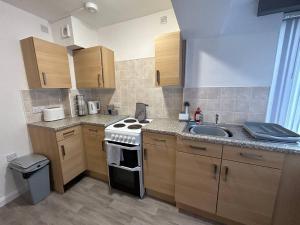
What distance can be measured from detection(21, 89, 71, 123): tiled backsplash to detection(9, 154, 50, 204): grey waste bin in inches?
21.9

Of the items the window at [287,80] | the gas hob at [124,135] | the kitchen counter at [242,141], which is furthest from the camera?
the gas hob at [124,135]

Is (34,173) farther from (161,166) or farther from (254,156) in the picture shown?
(254,156)

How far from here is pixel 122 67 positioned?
227 centimetres

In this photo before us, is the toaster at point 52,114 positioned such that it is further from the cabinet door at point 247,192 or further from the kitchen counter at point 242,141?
the cabinet door at point 247,192

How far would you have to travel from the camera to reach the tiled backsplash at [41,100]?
186 cm

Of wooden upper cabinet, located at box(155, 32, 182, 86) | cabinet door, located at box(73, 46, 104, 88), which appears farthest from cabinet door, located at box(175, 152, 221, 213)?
cabinet door, located at box(73, 46, 104, 88)

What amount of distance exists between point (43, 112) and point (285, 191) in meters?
2.91

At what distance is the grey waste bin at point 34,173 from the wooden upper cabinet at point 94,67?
1238 mm

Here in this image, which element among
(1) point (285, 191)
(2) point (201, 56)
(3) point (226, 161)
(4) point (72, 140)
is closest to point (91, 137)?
(4) point (72, 140)

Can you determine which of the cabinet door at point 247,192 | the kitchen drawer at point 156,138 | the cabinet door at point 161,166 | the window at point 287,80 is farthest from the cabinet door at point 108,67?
the window at point 287,80

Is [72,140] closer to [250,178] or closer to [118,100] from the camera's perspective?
[118,100]

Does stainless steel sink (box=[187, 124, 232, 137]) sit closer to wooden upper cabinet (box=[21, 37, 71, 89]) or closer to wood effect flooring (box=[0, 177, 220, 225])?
wood effect flooring (box=[0, 177, 220, 225])

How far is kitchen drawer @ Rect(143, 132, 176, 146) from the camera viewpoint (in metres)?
1.48

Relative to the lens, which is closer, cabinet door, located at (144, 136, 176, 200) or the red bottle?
cabinet door, located at (144, 136, 176, 200)
